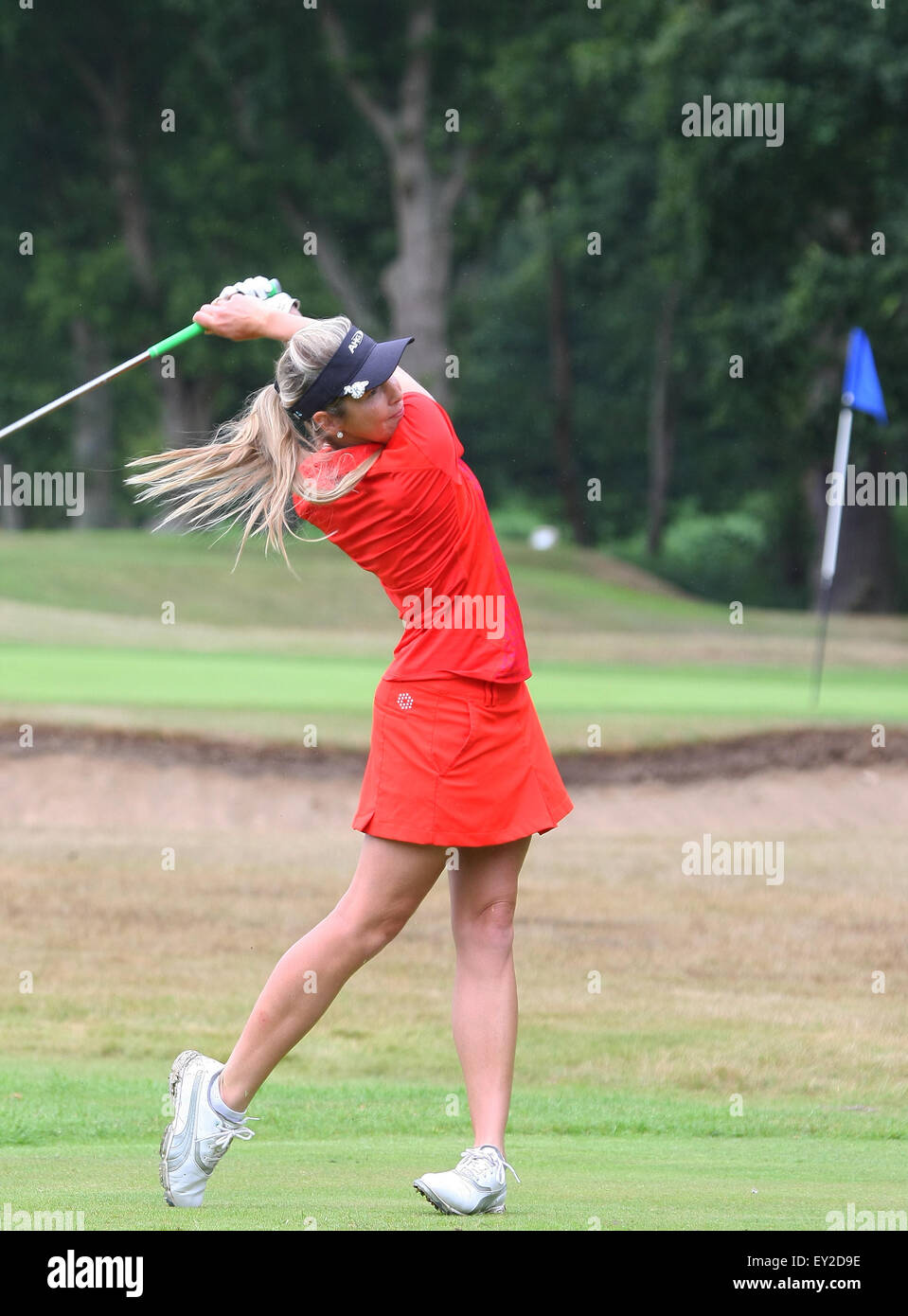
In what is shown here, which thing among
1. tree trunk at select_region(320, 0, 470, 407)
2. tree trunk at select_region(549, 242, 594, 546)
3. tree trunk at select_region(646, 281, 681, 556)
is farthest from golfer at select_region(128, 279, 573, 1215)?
tree trunk at select_region(646, 281, 681, 556)

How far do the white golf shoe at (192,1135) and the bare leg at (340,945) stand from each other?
60 mm

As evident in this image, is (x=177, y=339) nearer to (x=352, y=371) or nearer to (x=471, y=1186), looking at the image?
(x=352, y=371)

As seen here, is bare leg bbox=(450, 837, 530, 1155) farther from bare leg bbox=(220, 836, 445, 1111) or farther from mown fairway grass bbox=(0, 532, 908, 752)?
mown fairway grass bbox=(0, 532, 908, 752)

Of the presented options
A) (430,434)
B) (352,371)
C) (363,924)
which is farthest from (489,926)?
(352,371)

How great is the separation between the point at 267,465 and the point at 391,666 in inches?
20.6

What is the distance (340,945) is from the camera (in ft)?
13.8

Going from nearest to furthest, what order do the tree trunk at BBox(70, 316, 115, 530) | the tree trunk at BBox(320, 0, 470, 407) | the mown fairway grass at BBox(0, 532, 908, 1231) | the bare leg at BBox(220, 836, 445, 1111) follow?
the bare leg at BBox(220, 836, 445, 1111), the mown fairway grass at BBox(0, 532, 908, 1231), the tree trunk at BBox(320, 0, 470, 407), the tree trunk at BBox(70, 316, 115, 530)

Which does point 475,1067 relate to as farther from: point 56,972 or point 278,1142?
point 56,972

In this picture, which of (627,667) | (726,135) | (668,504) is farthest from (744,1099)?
(668,504)

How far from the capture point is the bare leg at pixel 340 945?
4.19 meters

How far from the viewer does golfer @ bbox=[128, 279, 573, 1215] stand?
4.09m

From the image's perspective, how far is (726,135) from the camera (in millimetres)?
28406

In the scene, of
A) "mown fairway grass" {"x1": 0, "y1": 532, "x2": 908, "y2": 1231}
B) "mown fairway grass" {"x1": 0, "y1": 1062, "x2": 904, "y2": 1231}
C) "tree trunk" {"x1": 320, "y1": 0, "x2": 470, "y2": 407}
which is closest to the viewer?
"mown fairway grass" {"x1": 0, "y1": 1062, "x2": 904, "y2": 1231}

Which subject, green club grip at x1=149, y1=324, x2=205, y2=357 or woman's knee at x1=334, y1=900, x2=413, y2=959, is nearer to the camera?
woman's knee at x1=334, y1=900, x2=413, y2=959
